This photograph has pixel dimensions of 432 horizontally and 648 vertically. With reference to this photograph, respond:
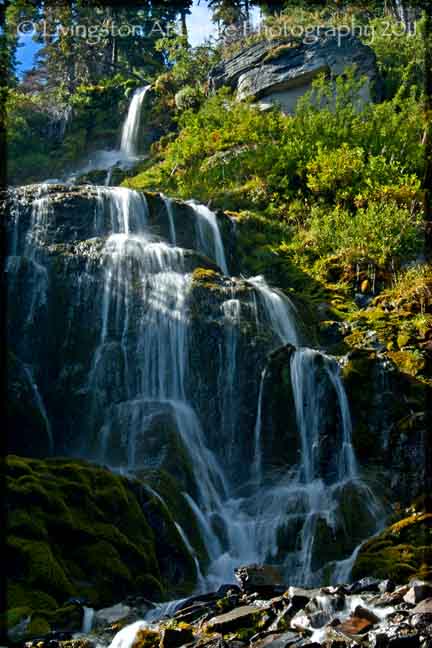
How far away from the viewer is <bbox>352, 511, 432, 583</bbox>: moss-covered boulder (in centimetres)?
1130

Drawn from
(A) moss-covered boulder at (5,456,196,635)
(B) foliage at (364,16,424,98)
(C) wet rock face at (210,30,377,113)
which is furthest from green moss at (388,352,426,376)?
(C) wet rock face at (210,30,377,113)

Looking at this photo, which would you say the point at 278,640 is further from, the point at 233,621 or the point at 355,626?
the point at 355,626

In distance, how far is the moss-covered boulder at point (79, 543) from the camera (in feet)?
34.0

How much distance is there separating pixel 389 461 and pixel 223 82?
77.5 feet

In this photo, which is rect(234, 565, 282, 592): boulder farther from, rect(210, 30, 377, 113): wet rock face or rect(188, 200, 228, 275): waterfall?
rect(210, 30, 377, 113): wet rock face

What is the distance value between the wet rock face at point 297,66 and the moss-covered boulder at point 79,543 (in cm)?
2246

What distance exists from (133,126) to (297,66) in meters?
8.79

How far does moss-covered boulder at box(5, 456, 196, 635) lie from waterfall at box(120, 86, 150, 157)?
83.8 ft

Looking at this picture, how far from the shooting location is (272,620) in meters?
8.88

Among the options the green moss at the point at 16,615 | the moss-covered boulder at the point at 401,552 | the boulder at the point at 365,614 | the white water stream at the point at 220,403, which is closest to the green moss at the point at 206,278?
the white water stream at the point at 220,403

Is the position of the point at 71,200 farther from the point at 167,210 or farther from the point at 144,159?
the point at 144,159

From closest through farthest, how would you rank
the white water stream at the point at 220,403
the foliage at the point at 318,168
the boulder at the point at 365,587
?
the boulder at the point at 365,587
the white water stream at the point at 220,403
the foliage at the point at 318,168

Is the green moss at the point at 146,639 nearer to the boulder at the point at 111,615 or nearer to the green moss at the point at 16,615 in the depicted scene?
the boulder at the point at 111,615

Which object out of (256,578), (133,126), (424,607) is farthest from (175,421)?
(133,126)
